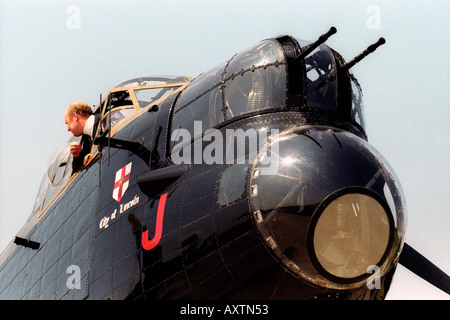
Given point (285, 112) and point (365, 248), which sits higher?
point (285, 112)

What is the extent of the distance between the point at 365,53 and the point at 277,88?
99 centimetres

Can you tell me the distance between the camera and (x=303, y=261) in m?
6.06

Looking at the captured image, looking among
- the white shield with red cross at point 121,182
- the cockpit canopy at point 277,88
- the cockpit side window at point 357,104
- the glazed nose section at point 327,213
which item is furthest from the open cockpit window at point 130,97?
the glazed nose section at point 327,213

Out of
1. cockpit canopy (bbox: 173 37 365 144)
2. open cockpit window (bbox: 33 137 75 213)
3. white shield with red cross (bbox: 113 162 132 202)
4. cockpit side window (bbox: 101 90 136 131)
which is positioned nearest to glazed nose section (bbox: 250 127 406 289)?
cockpit canopy (bbox: 173 37 365 144)

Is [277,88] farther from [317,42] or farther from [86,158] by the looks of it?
[86,158]

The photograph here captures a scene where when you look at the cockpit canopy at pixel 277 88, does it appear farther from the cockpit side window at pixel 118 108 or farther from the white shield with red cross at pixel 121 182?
the cockpit side window at pixel 118 108

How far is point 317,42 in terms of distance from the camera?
277 inches

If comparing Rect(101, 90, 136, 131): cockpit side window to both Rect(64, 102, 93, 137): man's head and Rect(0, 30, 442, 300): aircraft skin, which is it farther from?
Rect(0, 30, 442, 300): aircraft skin

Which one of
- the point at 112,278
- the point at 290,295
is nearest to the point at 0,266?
the point at 112,278

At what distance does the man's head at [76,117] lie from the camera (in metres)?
10.6

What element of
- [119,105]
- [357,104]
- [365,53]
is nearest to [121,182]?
[119,105]

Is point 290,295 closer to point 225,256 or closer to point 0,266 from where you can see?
point 225,256

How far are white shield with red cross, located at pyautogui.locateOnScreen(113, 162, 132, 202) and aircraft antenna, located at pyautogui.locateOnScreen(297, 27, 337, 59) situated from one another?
247 centimetres
